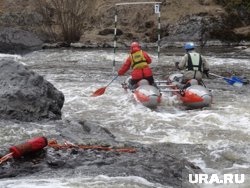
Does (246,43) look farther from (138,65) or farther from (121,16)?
(138,65)

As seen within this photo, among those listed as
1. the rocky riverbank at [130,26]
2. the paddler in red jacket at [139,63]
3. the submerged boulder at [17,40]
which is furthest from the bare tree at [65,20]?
the paddler in red jacket at [139,63]

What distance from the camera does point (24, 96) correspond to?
28.0 feet

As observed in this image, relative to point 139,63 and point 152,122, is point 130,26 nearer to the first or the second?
point 139,63

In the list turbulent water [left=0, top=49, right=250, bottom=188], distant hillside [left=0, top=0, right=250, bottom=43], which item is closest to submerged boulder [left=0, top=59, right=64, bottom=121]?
turbulent water [left=0, top=49, right=250, bottom=188]

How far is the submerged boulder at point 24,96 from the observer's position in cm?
831

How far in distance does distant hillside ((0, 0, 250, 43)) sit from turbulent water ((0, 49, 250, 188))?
7.34 m

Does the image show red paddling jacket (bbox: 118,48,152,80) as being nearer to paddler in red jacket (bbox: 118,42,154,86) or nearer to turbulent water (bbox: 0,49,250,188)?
paddler in red jacket (bbox: 118,42,154,86)

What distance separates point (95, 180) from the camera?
5328mm

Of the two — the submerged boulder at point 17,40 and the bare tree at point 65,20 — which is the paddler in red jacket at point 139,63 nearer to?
the submerged boulder at point 17,40

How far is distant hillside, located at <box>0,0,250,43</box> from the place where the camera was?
2311 centimetres

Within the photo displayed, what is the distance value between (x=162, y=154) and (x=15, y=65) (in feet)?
13.3

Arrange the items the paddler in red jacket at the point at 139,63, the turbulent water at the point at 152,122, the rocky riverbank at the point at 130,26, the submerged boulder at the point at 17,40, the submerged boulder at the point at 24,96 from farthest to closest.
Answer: the rocky riverbank at the point at 130,26 → the submerged boulder at the point at 17,40 → the paddler in red jacket at the point at 139,63 → the submerged boulder at the point at 24,96 → the turbulent water at the point at 152,122

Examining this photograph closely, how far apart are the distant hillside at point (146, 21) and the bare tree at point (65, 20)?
4.0 inches

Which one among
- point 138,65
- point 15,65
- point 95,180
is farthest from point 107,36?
point 95,180
